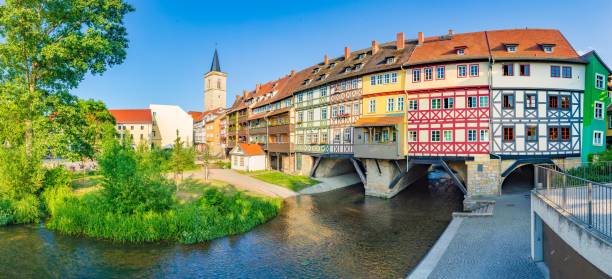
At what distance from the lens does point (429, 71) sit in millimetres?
25375

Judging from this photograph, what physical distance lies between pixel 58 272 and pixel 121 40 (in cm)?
1694

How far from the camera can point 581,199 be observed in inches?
364

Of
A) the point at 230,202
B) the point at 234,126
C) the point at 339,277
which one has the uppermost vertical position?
the point at 234,126

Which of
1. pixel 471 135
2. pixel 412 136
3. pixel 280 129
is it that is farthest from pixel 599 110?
pixel 280 129

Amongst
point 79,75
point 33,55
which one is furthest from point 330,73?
point 33,55

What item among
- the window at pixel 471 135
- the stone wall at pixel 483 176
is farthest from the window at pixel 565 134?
the window at pixel 471 135

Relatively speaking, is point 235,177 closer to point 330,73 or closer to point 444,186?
point 330,73

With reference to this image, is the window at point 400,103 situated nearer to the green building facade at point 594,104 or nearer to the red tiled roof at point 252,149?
the green building facade at point 594,104

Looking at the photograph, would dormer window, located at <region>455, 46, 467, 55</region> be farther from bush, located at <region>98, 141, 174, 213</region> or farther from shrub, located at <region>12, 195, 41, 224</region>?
shrub, located at <region>12, 195, 41, 224</region>

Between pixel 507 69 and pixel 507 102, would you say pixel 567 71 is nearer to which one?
pixel 507 69

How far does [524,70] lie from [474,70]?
3271mm

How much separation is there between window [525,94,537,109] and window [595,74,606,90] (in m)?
5.40

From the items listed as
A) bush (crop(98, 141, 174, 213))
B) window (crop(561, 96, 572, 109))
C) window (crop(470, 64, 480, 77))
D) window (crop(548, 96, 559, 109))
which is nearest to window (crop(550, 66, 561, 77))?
window (crop(548, 96, 559, 109))

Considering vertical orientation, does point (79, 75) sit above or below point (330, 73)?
below
